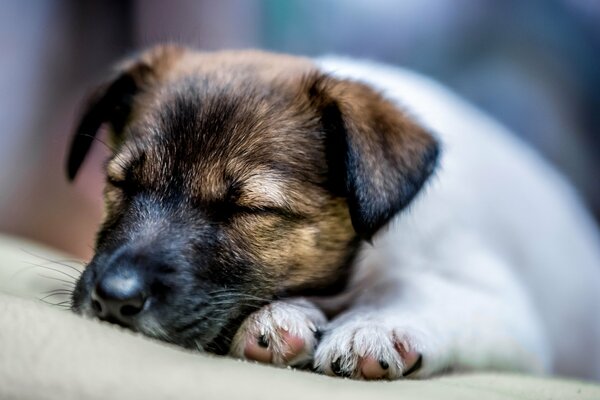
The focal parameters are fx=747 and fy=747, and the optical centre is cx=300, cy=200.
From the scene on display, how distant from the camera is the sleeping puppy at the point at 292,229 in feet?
7.14

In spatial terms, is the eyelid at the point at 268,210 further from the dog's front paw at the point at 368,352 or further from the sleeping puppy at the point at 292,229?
the dog's front paw at the point at 368,352

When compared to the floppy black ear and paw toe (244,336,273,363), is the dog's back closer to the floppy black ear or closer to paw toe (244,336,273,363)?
the floppy black ear

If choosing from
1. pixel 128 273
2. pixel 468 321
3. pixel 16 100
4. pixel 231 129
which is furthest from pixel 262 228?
pixel 16 100

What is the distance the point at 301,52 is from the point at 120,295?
3.84 metres

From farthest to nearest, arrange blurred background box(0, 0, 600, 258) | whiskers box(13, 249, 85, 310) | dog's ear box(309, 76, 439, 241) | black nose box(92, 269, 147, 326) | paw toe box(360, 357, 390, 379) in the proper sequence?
blurred background box(0, 0, 600, 258), whiskers box(13, 249, 85, 310), dog's ear box(309, 76, 439, 241), paw toe box(360, 357, 390, 379), black nose box(92, 269, 147, 326)

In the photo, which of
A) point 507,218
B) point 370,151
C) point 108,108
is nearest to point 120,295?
point 370,151

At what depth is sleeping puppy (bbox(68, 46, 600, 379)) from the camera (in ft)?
7.14

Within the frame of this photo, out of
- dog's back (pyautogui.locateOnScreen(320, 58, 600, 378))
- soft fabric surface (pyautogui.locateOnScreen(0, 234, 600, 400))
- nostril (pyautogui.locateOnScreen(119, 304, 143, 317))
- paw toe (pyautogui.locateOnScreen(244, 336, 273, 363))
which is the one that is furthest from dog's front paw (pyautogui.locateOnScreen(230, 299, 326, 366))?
dog's back (pyautogui.locateOnScreen(320, 58, 600, 378))

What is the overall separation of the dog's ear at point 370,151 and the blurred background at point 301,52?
2.50 m

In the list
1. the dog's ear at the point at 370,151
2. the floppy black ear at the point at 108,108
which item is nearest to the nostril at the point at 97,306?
the dog's ear at the point at 370,151

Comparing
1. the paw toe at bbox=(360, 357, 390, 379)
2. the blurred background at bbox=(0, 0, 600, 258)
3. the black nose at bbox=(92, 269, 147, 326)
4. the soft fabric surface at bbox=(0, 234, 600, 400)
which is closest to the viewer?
the soft fabric surface at bbox=(0, 234, 600, 400)

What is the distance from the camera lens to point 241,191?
241 cm

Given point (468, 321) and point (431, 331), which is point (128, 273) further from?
point (468, 321)

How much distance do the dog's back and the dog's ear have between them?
0.92 feet
